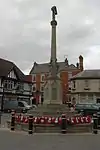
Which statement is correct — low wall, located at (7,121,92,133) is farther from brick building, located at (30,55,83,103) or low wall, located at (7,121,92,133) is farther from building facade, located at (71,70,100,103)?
brick building, located at (30,55,83,103)

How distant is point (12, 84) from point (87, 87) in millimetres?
15325

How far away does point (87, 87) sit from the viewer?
189 ft

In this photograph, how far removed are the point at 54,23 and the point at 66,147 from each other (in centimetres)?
1134

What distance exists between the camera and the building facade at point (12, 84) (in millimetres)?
52088

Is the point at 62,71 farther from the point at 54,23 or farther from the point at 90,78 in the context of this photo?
the point at 54,23

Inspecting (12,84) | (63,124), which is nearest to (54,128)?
(63,124)

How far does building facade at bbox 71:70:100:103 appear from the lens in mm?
57094

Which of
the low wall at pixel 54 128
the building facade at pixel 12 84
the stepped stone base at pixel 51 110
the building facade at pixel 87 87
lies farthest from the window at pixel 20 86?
the low wall at pixel 54 128

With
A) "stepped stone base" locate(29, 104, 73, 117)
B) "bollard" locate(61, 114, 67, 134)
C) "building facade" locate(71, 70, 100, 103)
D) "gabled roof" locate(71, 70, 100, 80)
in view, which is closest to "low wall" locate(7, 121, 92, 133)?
"bollard" locate(61, 114, 67, 134)

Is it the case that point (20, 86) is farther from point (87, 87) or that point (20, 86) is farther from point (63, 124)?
point (63, 124)

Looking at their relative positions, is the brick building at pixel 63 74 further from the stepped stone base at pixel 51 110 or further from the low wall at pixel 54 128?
the low wall at pixel 54 128

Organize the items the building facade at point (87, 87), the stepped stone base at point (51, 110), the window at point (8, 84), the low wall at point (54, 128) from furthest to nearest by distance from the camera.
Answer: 1. the building facade at point (87, 87)
2. the window at point (8, 84)
3. the stepped stone base at point (51, 110)
4. the low wall at point (54, 128)

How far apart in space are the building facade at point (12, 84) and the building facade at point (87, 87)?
10.6 meters

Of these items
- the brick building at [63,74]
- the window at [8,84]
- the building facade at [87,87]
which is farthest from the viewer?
the brick building at [63,74]
